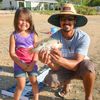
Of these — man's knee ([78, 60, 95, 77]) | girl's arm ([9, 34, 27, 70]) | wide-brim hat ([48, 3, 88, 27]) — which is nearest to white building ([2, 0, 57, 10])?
wide-brim hat ([48, 3, 88, 27])

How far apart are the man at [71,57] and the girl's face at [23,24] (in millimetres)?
431

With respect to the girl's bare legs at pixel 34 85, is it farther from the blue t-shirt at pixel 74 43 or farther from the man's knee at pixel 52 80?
the blue t-shirt at pixel 74 43

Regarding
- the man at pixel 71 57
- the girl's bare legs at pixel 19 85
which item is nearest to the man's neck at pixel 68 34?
the man at pixel 71 57

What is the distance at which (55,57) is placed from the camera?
4.00 m

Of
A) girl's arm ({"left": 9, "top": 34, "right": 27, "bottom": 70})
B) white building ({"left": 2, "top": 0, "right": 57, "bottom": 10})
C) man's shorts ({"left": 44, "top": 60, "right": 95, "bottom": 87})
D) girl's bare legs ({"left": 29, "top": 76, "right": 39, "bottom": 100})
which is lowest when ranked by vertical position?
white building ({"left": 2, "top": 0, "right": 57, "bottom": 10})

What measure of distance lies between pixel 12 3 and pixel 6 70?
61.7 meters

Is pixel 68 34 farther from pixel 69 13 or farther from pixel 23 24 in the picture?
pixel 23 24

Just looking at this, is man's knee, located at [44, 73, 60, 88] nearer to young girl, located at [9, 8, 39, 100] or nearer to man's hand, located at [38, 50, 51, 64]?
young girl, located at [9, 8, 39, 100]

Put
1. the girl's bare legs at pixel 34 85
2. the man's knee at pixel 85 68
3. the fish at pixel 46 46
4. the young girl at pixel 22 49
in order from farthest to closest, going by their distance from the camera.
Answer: the girl's bare legs at pixel 34 85 → the young girl at pixel 22 49 → the man's knee at pixel 85 68 → the fish at pixel 46 46

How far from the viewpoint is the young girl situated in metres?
4.37

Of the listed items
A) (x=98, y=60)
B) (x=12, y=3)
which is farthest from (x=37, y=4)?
(x=98, y=60)

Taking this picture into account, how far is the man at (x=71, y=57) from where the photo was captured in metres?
4.29

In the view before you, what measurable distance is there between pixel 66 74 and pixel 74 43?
47 centimetres

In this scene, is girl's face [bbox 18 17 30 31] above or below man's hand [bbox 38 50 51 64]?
above
